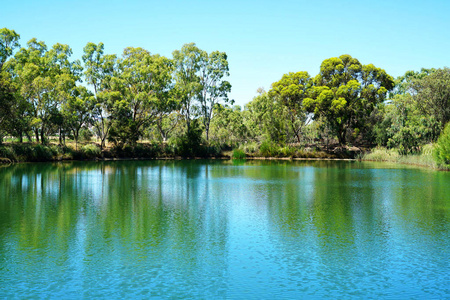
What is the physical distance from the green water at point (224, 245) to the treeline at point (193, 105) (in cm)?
2943

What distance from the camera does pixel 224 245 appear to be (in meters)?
12.3

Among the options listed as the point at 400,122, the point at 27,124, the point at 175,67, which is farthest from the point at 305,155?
the point at 27,124

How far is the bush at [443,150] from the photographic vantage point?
1403 inches

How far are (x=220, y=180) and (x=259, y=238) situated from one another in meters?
17.8

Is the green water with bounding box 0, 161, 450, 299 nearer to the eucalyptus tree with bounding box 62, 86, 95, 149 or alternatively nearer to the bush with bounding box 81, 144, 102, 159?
the eucalyptus tree with bounding box 62, 86, 95, 149

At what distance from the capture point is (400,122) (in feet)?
170

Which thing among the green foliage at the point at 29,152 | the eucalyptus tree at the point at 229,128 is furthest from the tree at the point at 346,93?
the green foliage at the point at 29,152

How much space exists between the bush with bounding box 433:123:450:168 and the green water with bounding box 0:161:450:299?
15.6m

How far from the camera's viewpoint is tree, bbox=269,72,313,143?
64.1 m

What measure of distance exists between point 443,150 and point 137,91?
39.3 m

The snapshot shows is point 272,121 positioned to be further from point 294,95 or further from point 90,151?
point 90,151

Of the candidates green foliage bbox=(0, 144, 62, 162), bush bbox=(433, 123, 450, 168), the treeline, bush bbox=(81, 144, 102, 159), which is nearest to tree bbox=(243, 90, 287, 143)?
the treeline

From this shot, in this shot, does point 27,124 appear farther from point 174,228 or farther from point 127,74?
point 174,228

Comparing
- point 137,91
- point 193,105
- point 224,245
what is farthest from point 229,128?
point 224,245
